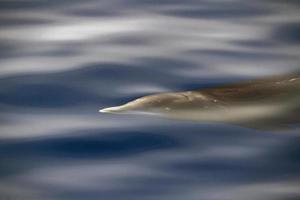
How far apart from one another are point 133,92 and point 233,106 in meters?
0.27

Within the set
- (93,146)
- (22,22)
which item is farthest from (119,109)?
(22,22)

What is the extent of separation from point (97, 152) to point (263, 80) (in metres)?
0.67

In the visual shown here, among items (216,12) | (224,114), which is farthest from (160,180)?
(216,12)

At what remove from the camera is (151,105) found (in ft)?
6.77

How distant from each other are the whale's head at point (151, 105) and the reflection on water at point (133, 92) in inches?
1.2

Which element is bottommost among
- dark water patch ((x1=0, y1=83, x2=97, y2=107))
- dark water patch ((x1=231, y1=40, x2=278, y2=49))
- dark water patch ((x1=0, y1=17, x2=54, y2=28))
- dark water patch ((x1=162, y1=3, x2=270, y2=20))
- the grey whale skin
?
the grey whale skin

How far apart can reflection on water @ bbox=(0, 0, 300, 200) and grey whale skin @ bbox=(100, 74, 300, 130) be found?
45mm

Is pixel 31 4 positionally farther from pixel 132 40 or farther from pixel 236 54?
pixel 236 54

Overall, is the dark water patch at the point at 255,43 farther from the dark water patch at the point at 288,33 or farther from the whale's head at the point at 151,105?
the whale's head at the point at 151,105

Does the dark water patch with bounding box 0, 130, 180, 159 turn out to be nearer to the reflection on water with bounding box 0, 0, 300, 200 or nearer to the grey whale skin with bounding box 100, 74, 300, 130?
the reflection on water with bounding box 0, 0, 300, 200

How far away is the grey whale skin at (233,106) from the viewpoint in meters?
1.96

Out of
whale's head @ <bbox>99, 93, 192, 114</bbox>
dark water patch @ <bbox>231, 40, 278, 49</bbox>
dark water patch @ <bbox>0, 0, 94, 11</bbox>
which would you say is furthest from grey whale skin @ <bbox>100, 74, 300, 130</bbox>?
dark water patch @ <bbox>0, 0, 94, 11</bbox>

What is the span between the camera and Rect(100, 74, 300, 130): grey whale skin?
196 cm

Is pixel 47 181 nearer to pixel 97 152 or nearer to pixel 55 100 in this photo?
pixel 97 152
